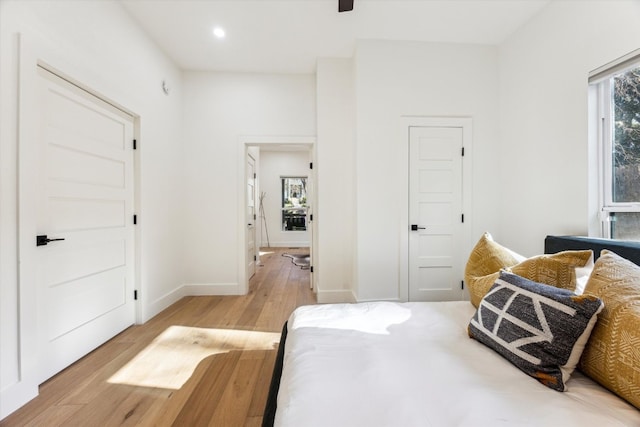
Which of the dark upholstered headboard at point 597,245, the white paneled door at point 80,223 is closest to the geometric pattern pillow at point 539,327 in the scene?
the dark upholstered headboard at point 597,245

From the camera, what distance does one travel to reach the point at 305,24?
2.75 m

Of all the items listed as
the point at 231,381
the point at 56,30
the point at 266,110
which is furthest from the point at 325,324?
the point at 266,110

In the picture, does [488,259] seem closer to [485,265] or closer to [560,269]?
[485,265]

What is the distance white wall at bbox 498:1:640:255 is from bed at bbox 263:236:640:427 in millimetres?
1890

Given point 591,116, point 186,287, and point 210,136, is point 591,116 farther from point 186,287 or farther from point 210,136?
point 186,287

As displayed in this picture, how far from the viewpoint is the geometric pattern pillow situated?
87 cm

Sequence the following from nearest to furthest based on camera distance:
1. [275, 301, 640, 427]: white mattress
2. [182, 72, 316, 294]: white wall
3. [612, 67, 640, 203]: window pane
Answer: [275, 301, 640, 427]: white mattress → [612, 67, 640, 203]: window pane → [182, 72, 316, 294]: white wall

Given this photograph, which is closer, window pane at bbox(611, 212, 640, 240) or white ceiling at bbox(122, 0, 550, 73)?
window pane at bbox(611, 212, 640, 240)

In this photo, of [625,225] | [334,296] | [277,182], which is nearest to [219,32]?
[334,296]

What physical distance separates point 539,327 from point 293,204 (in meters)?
7.46

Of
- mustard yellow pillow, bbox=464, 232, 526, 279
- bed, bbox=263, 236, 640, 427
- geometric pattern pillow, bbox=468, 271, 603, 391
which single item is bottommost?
bed, bbox=263, 236, 640, 427

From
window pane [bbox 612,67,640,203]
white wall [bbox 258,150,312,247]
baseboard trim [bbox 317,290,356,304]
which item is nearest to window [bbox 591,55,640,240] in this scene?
window pane [bbox 612,67,640,203]

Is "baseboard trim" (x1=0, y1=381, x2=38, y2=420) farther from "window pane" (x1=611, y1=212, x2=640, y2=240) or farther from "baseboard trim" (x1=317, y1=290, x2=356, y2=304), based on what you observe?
"window pane" (x1=611, y1=212, x2=640, y2=240)

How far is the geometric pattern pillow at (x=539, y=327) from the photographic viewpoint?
0.87m
